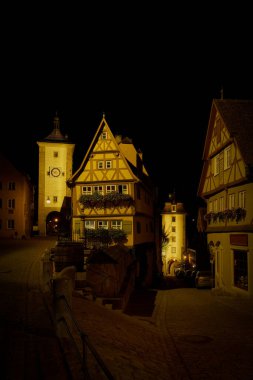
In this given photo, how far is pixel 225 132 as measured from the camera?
976 inches

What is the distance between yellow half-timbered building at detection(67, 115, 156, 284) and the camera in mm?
31953

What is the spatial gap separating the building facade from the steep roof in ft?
99.4

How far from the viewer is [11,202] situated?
1892 inches

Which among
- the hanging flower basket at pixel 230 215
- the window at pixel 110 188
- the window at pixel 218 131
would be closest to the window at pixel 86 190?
the window at pixel 110 188

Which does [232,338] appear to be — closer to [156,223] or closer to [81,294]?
[81,294]

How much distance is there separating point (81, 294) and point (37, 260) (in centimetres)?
814

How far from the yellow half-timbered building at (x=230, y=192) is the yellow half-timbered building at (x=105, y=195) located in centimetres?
652

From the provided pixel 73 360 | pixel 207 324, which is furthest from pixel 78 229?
pixel 73 360

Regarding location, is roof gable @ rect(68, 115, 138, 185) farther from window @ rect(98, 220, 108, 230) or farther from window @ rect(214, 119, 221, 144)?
window @ rect(214, 119, 221, 144)

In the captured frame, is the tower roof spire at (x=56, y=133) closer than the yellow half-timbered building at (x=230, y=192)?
No

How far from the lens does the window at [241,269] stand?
72.5ft

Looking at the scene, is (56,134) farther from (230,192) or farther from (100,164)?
(230,192)

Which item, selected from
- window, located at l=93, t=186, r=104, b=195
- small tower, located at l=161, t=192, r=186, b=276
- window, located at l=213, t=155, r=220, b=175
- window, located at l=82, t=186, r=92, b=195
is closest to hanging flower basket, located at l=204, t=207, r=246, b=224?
window, located at l=213, t=155, r=220, b=175

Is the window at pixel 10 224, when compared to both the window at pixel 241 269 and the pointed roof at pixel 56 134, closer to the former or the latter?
the pointed roof at pixel 56 134
